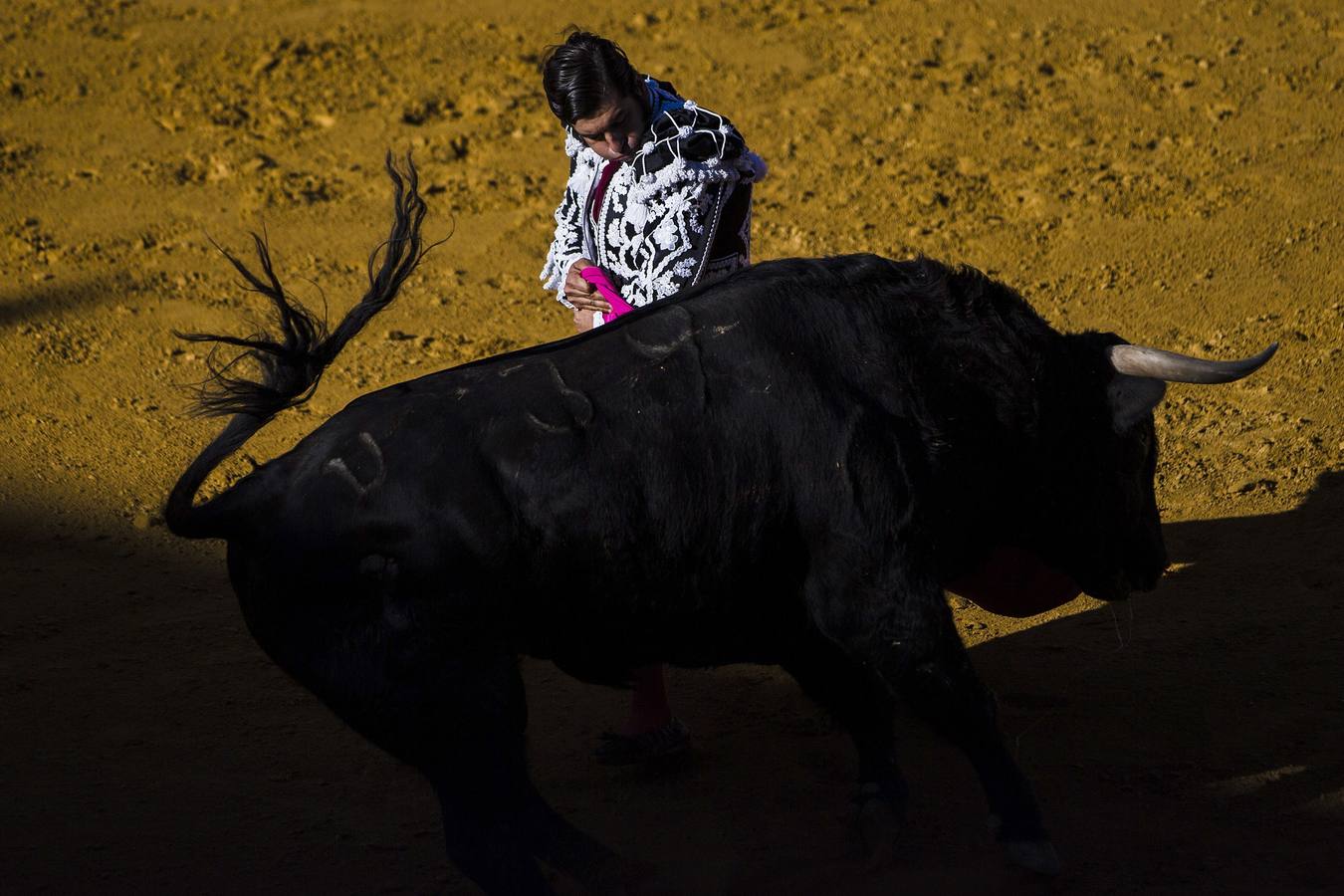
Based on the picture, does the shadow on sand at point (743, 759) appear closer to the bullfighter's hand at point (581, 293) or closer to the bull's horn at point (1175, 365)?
the bull's horn at point (1175, 365)

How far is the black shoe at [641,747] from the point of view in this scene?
4500 millimetres

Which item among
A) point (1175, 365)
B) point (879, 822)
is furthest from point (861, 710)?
point (1175, 365)

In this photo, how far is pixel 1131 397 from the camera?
392 centimetres

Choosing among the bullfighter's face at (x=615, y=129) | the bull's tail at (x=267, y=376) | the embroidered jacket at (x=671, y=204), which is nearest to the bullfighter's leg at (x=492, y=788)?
the bull's tail at (x=267, y=376)

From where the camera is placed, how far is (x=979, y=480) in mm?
3770

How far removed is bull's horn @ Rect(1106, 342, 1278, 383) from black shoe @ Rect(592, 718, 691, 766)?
1.64 meters

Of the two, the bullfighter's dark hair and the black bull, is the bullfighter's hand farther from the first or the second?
the black bull

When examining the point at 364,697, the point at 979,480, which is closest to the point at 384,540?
the point at 364,697

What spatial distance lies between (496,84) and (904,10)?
9.53 ft

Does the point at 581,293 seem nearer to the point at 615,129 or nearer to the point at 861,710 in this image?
the point at 615,129

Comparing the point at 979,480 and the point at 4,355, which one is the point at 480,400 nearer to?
the point at 979,480

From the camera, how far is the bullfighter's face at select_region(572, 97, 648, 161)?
4.04m

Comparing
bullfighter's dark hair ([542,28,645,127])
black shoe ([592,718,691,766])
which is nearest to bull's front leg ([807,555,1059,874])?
black shoe ([592,718,691,766])

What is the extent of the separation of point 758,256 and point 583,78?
413 cm
